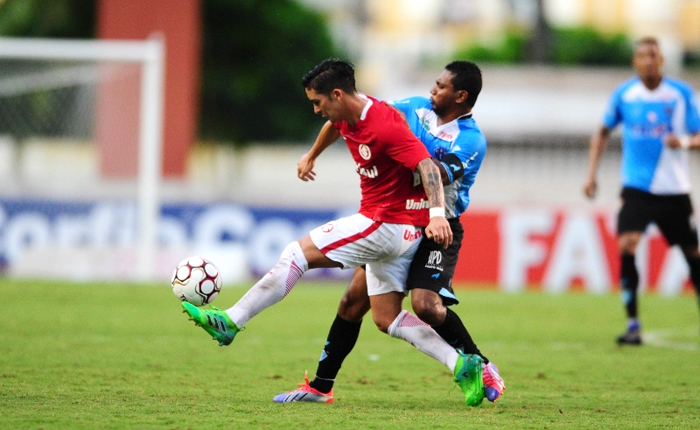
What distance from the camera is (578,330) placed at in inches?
414

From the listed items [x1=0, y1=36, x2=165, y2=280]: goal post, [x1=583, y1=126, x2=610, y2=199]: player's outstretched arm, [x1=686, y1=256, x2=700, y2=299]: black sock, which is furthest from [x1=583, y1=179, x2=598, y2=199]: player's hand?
[x1=0, y1=36, x2=165, y2=280]: goal post

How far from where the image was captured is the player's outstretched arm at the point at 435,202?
556 cm

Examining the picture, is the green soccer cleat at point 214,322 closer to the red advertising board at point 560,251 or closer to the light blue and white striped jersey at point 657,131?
the light blue and white striped jersey at point 657,131

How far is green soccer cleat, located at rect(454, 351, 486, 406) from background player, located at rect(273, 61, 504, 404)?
0.58 ft

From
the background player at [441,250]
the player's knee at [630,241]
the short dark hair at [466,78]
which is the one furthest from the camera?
the player's knee at [630,241]

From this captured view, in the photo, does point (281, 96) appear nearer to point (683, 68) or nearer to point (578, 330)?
point (683, 68)

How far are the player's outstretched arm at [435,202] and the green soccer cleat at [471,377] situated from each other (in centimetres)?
66

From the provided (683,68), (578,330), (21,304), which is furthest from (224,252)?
(683,68)

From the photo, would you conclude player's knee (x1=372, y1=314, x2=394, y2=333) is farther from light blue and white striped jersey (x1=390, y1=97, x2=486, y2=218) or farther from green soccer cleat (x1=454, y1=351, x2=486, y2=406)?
light blue and white striped jersey (x1=390, y1=97, x2=486, y2=218)

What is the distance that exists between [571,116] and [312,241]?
2891 cm

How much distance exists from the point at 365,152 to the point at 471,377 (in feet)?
4.59

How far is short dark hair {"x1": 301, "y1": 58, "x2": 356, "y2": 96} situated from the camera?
19.0 ft

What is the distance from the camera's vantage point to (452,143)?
6.11m

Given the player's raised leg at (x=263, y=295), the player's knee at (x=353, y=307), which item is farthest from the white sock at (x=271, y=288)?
the player's knee at (x=353, y=307)
